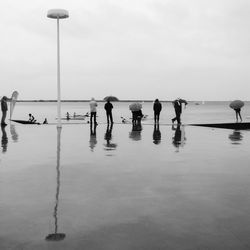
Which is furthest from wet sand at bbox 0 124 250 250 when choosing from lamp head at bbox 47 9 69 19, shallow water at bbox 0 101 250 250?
lamp head at bbox 47 9 69 19

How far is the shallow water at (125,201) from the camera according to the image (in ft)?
14.4

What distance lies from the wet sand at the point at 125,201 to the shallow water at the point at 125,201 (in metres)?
0.01

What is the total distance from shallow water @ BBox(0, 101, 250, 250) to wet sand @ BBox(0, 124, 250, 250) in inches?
0.4

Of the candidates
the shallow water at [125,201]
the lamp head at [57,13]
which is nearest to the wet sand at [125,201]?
the shallow water at [125,201]

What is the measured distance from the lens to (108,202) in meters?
5.98

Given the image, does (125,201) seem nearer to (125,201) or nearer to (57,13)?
(125,201)

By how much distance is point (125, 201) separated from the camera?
6062mm

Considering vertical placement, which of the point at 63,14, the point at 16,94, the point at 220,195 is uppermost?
the point at 63,14

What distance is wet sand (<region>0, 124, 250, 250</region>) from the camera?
4.37 meters

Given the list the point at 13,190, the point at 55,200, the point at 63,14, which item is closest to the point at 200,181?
the point at 55,200

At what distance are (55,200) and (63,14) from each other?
17.0 metres

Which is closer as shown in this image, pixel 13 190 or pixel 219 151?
pixel 13 190

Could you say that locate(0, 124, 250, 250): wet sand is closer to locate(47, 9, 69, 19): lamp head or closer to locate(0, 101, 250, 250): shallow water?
locate(0, 101, 250, 250): shallow water

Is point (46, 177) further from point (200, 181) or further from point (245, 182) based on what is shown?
point (245, 182)
